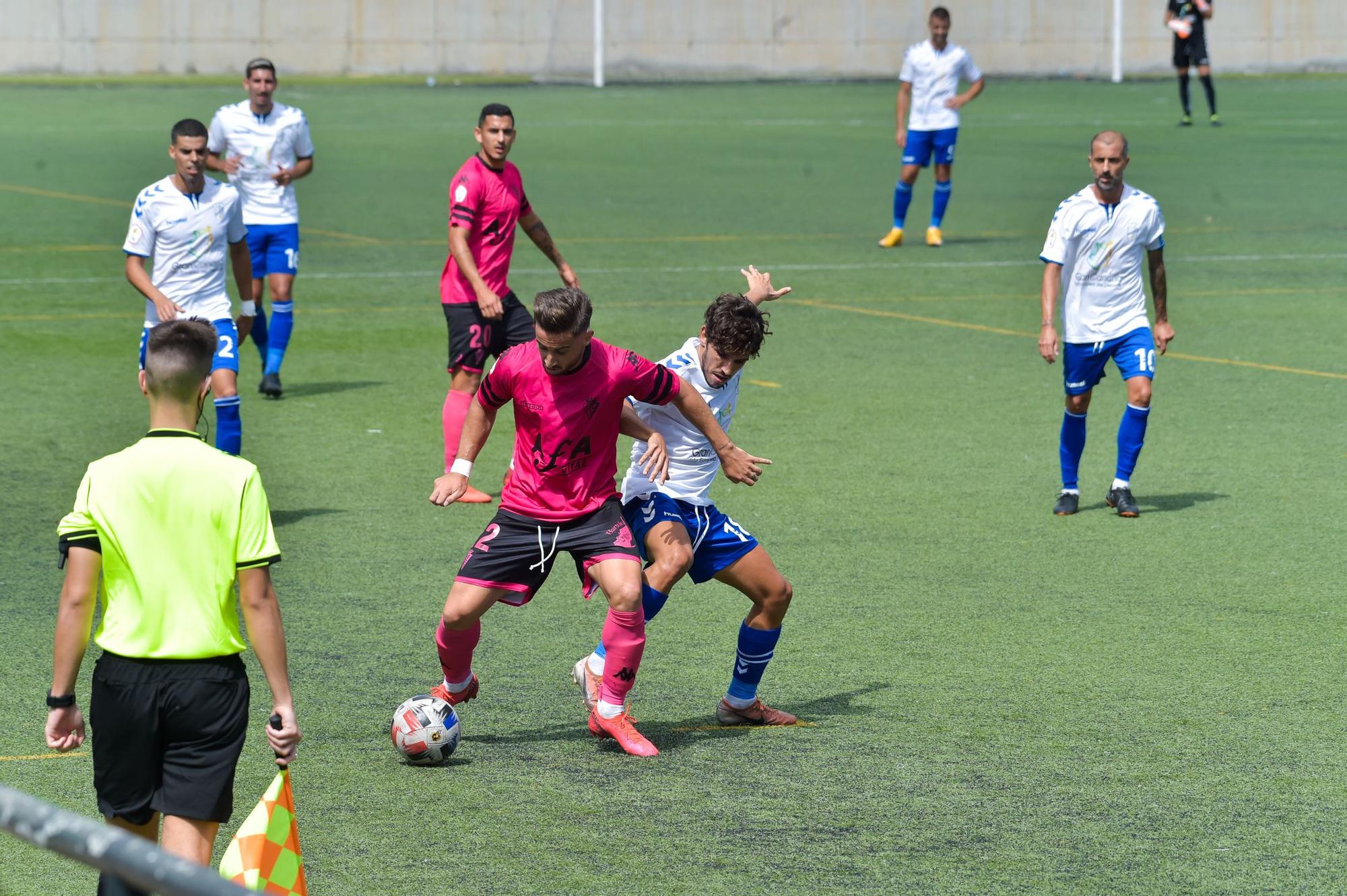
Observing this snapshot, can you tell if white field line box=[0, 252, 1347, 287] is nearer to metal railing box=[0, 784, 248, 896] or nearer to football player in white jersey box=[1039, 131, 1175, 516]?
football player in white jersey box=[1039, 131, 1175, 516]

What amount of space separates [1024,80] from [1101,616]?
1926 inches

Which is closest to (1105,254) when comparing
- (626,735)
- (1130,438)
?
(1130,438)

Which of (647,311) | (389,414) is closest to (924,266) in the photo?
(647,311)

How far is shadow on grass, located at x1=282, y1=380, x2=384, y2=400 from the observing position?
1437 cm

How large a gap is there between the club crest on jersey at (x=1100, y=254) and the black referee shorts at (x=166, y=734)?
287 inches

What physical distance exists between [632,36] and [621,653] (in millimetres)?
49390

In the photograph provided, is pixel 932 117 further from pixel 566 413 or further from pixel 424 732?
pixel 424 732

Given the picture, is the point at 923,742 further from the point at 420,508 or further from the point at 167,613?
the point at 420,508

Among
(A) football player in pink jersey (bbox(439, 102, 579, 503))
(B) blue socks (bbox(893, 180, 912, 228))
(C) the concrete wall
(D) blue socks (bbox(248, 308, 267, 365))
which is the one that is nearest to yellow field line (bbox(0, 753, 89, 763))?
(A) football player in pink jersey (bbox(439, 102, 579, 503))

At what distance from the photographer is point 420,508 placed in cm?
1095

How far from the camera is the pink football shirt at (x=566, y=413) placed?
6801mm

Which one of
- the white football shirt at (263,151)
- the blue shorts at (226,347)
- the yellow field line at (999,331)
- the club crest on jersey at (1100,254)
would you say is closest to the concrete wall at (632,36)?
the yellow field line at (999,331)

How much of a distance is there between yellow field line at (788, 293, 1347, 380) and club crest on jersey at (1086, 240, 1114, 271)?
4472mm

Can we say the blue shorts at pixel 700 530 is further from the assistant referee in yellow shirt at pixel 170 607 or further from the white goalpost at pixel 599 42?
the white goalpost at pixel 599 42
